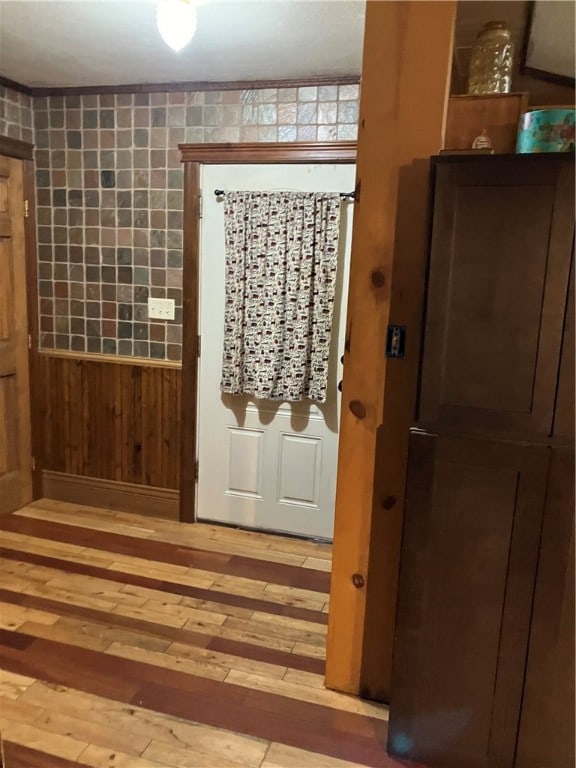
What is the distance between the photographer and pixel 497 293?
4.97ft

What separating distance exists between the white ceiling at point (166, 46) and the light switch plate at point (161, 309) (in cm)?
112

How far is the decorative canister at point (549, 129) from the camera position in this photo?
5.24 ft

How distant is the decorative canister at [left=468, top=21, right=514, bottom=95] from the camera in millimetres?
1761

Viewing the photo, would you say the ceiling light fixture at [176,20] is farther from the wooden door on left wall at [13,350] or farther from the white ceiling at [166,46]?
the wooden door on left wall at [13,350]

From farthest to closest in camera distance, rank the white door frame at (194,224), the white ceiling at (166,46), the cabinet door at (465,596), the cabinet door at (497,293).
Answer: the white door frame at (194,224), the white ceiling at (166,46), the cabinet door at (465,596), the cabinet door at (497,293)

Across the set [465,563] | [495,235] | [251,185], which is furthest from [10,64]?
[465,563]

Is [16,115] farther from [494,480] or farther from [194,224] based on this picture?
[494,480]

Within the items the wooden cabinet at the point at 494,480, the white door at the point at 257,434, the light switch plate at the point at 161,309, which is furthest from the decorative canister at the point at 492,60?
the light switch plate at the point at 161,309

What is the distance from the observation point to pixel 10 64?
285 cm

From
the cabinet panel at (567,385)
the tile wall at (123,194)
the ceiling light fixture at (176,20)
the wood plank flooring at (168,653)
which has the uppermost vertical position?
the ceiling light fixture at (176,20)

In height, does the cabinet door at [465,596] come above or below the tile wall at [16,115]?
below

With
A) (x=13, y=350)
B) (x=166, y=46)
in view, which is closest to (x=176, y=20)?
(x=166, y=46)

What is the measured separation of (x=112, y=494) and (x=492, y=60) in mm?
2945

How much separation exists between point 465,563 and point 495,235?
893mm
